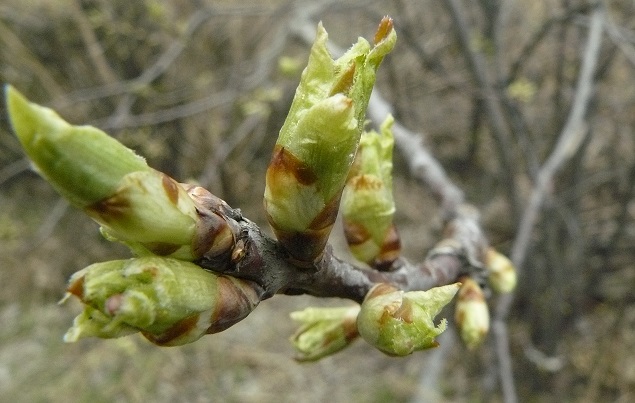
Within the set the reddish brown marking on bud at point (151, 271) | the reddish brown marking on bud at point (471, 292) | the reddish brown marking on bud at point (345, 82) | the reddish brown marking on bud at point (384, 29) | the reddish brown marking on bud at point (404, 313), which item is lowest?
the reddish brown marking on bud at point (471, 292)

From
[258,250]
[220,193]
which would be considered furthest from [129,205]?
[220,193]

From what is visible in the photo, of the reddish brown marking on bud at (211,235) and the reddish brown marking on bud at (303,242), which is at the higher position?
the reddish brown marking on bud at (211,235)

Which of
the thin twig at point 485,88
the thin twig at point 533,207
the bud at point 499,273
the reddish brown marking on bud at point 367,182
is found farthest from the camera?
the thin twig at point 485,88

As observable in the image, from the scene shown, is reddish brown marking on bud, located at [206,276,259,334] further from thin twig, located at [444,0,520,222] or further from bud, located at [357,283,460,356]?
thin twig, located at [444,0,520,222]

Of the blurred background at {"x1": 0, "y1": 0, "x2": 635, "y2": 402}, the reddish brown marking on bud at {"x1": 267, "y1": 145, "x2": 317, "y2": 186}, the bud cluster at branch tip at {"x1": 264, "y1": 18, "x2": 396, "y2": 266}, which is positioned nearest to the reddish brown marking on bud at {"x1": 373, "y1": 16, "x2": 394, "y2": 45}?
the bud cluster at branch tip at {"x1": 264, "y1": 18, "x2": 396, "y2": 266}

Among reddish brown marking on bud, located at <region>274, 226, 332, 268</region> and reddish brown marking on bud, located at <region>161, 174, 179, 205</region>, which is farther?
reddish brown marking on bud, located at <region>274, 226, 332, 268</region>

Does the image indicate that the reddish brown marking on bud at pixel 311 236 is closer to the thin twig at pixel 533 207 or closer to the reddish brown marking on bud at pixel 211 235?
the reddish brown marking on bud at pixel 211 235

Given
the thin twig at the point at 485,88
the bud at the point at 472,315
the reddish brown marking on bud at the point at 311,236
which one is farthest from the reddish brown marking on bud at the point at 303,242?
the thin twig at the point at 485,88
